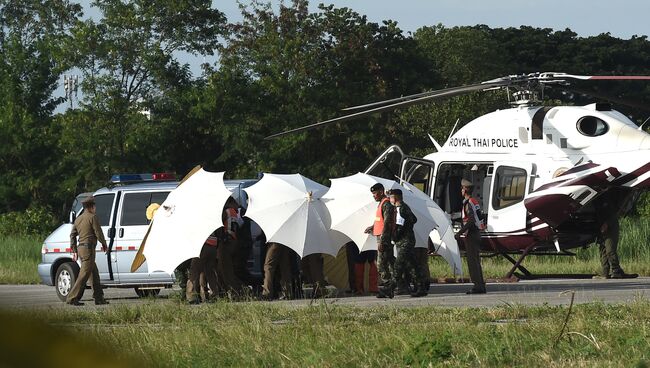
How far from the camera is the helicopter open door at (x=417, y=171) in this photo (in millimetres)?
21391

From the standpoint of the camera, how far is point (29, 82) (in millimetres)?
49000

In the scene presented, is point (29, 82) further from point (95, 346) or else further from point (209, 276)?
point (95, 346)

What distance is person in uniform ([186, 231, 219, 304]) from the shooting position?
53.2 ft

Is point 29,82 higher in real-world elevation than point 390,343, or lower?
higher

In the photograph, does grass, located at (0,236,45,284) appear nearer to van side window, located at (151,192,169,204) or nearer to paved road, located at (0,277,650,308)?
paved road, located at (0,277,650,308)

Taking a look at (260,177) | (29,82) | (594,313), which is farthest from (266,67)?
(594,313)

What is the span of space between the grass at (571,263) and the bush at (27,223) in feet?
43.5

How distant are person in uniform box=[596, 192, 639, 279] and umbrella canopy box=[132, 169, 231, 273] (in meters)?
7.15

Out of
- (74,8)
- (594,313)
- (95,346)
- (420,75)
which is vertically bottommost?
(594,313)

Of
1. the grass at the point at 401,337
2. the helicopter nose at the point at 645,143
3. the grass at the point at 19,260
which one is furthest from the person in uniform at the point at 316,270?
the grass at the point at 19,260

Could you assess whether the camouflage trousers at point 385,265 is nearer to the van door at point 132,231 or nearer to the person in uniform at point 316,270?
the person in uniform at point 316,270

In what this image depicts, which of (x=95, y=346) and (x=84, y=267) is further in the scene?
(x=84, y=267)

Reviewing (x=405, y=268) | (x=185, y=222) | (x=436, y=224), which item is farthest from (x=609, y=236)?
(x=185, y=222)

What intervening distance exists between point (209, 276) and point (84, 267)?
6.43 ft
